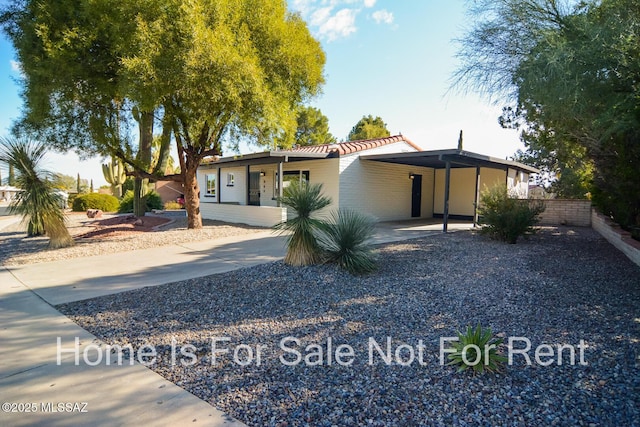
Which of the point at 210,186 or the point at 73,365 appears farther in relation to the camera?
the point at 210,186

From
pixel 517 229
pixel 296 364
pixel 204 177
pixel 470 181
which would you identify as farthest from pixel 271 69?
pixel 204 177

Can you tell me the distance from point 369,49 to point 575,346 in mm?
10236

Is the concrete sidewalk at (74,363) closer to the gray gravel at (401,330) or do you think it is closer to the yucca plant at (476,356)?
the gray gravel at (401,330)

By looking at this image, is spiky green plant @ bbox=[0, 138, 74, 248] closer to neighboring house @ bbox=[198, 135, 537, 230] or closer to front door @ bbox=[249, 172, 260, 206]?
neighboring house @ bbox=[198, 135, 537, 230]

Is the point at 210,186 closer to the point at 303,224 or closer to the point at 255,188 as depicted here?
the point at 255,188

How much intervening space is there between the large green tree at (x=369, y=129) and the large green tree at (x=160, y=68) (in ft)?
68.4

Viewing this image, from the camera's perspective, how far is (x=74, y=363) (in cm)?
324

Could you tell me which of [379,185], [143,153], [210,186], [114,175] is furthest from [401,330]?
[114,175]

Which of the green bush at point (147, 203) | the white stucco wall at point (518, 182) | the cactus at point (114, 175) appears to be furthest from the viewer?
the cactus at point (114, 175)

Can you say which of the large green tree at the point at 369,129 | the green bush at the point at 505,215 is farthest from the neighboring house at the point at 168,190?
the green bush at the point at 505,215

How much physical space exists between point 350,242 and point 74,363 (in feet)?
13.9

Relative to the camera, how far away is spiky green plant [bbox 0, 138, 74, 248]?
7988 mm

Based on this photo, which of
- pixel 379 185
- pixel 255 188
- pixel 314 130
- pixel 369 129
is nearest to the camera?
pixel 379 185

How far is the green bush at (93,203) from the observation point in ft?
72.9
